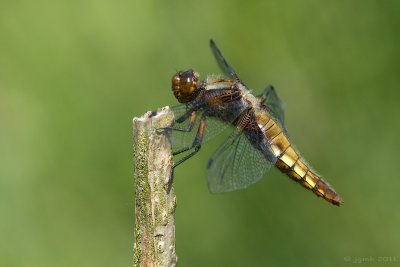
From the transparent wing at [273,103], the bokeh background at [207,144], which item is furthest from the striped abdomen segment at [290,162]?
the bokeh background at [207,144]

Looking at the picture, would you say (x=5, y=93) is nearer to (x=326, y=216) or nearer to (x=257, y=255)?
(x=257, y=255)

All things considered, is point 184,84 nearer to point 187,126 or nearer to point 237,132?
point 187,126

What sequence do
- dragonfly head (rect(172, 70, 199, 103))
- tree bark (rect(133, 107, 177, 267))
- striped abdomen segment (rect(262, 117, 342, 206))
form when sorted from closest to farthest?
tree bark (rect(133, 107, 177, 267))
dragonfly head (rect(172, 70, 199, 103))
striped abdomen segment (rect(262, 117, 342, 206))

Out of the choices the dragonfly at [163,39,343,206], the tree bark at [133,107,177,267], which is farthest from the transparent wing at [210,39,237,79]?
the tree bark at [133,107,177,267]

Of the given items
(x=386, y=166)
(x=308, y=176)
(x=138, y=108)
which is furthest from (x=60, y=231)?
(x=386, y=166)

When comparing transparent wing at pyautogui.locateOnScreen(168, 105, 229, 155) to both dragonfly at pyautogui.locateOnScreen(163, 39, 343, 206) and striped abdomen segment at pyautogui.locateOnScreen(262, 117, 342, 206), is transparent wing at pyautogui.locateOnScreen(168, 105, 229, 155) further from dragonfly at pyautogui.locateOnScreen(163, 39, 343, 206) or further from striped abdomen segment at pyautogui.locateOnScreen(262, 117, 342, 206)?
striped abdomen segment at pyautogui.locateOnScreen(262, 117, 342, 206)

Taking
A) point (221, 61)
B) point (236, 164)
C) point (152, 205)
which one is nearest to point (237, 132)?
point (236, 164)
